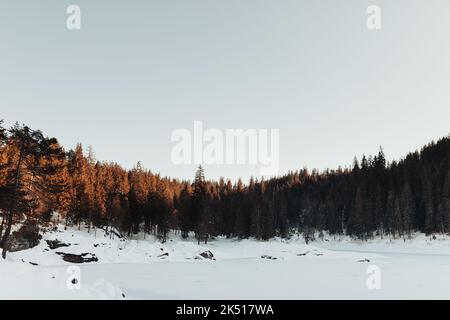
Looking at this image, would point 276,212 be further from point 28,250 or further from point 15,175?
point 15,175

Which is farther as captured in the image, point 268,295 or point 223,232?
point 223,232

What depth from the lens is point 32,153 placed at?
34188mm

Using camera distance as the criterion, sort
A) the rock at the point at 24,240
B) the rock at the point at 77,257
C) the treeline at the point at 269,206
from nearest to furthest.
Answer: the rock at the point at 24,240
the rock at the point at 77,257
the treeline at the point at 269,206

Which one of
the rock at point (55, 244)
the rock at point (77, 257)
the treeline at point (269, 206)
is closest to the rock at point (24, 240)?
the rock at point (55, 244)

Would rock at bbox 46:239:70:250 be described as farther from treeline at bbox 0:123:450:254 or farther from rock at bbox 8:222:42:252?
treeline at bbox 0:123:450:254

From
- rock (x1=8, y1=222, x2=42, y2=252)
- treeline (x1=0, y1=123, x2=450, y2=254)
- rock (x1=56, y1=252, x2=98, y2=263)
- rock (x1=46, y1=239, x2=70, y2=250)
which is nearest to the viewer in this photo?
rock (x1=8, y1=222, x2=42, y2=252)

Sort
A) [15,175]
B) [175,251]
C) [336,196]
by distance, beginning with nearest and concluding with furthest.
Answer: [15,175] < [175,251] < [336,196]

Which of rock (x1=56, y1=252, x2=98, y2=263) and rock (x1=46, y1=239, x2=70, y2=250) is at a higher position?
rock (x1=46, y1=239, x2=70, y2=250)

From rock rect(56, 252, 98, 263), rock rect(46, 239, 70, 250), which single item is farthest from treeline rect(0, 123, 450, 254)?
rock rect(56, 252, 98, 263)

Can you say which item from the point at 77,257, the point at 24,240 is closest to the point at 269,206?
the point at 77,257

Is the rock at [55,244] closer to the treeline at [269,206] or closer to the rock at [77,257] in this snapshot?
the rock at [77,257]

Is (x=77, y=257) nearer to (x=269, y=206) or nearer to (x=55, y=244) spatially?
(x=55, y=244)
